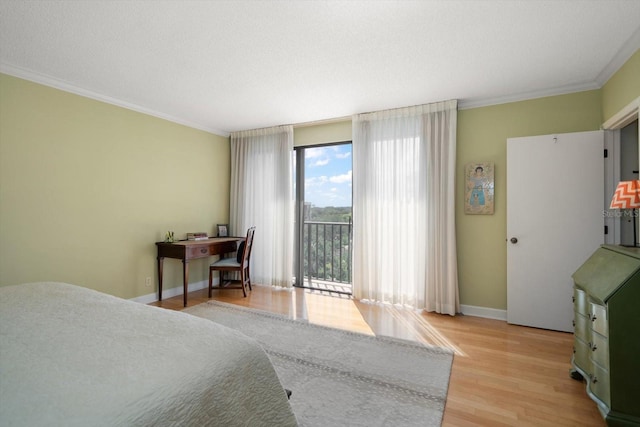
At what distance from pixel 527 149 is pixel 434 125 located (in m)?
1.01

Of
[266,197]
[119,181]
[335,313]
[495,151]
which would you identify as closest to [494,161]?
[495,151]

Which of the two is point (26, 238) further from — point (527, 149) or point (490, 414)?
point (527, 149)

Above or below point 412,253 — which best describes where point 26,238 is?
above

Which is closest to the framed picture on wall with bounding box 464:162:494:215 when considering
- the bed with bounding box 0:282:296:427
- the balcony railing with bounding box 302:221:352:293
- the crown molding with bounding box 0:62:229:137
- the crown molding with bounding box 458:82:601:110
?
the crown molding with bounding box 458:82:601:110

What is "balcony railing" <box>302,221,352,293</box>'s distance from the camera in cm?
500

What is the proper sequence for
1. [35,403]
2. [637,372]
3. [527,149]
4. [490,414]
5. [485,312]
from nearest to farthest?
[35,403] < [637,372] < [490,414] < [527,149] < [485,312]

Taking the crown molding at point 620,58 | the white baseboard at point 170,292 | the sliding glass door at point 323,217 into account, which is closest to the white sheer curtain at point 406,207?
the sliding glass door at point 323,217

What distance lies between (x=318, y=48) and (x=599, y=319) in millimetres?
2708

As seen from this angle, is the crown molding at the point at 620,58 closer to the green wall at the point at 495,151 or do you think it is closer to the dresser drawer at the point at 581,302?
the green wall at the point at 495,151

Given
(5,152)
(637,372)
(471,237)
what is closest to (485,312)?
(471,237)

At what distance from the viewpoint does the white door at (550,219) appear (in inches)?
114

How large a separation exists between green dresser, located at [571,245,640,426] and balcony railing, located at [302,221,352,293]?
335cm

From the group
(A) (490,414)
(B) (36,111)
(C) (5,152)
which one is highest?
(B) (36,111)

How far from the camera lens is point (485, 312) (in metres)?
3.41
